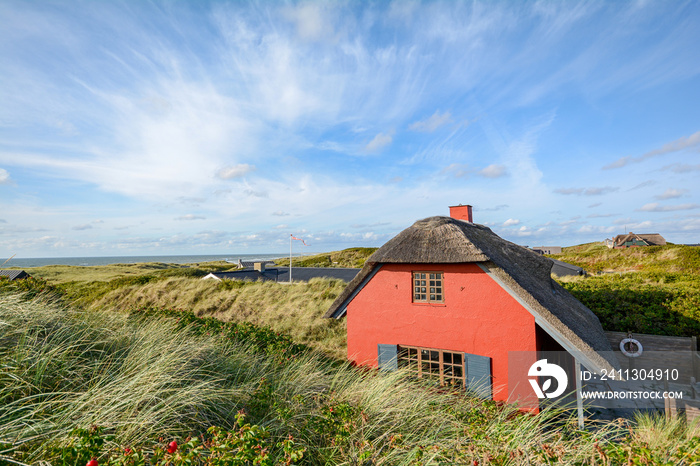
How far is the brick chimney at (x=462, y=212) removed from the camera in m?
12.3

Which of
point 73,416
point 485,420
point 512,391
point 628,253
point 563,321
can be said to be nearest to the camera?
point 73,416

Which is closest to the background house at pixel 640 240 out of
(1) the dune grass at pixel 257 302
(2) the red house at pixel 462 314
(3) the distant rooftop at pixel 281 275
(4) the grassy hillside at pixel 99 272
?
(3) the distant rooftop at pixel 281 275

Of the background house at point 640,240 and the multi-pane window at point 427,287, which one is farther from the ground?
the background house at point 640,240

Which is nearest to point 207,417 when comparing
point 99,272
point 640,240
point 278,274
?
point 278,274

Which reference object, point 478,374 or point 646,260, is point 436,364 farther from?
point 646,260

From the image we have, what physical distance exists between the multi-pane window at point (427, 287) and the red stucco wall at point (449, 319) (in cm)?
14

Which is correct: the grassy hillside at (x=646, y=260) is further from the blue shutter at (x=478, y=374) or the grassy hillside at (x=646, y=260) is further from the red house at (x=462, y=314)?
the blue shutter at (x=478, y=374)

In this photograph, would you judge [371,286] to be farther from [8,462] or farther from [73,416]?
[8,462]

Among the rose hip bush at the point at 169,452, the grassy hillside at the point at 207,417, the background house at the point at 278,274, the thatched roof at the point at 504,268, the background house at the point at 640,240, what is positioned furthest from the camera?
the background house at the point at 640,240

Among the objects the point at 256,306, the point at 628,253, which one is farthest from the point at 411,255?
the point at 628,253

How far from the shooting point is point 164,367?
13.0ft

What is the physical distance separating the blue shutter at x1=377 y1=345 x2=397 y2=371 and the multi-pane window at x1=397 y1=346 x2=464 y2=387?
175 mm

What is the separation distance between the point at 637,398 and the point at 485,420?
7571 millimetres

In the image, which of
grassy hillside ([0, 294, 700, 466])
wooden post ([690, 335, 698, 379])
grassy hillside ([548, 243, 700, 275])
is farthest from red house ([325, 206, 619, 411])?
grassy hillside ([548, 243, 700, 275])
